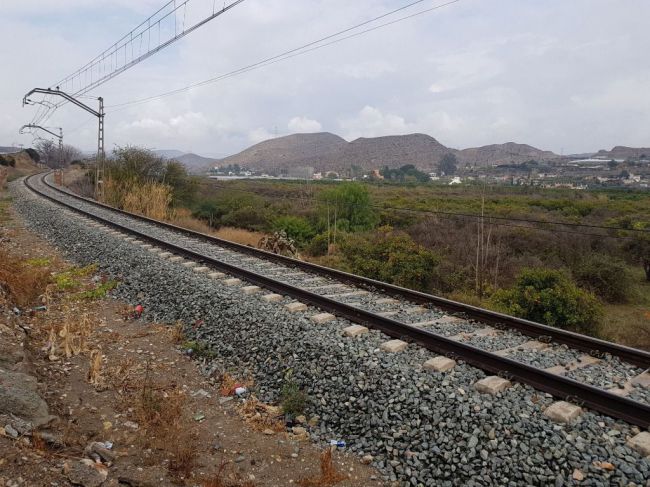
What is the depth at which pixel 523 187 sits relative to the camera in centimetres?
4625

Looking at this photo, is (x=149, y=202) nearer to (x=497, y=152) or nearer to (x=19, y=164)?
(x=19, y=164)

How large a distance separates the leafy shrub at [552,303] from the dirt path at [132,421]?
7029mm

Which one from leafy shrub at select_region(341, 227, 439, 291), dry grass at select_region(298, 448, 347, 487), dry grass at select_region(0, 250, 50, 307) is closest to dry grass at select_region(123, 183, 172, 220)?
dry grass at select_region(0, 250, 50, 307)

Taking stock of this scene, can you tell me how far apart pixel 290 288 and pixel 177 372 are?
2.71m

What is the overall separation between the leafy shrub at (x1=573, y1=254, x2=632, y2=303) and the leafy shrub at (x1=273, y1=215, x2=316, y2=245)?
38.0ft

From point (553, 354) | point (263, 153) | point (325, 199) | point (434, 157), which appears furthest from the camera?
point (263, 153)

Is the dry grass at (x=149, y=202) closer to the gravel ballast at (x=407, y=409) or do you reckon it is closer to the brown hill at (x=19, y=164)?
the gravel ballast at (x=407, y=409)

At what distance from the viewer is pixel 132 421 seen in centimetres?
537

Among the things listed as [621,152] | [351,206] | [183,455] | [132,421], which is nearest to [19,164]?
[351,206]

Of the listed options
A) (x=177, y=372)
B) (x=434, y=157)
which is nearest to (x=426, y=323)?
(x=177, y=372)

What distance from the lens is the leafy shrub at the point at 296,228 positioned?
2356cm

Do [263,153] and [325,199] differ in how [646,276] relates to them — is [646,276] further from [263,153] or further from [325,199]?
[263,153]

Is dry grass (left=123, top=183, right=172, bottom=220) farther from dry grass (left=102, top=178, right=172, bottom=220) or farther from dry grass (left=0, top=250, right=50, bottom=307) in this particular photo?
dry grass (left=0, top=250, right=50, bottom=307)

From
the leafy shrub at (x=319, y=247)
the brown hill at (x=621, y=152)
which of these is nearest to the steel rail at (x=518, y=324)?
the leafy shrub at (x=319, y=247)
